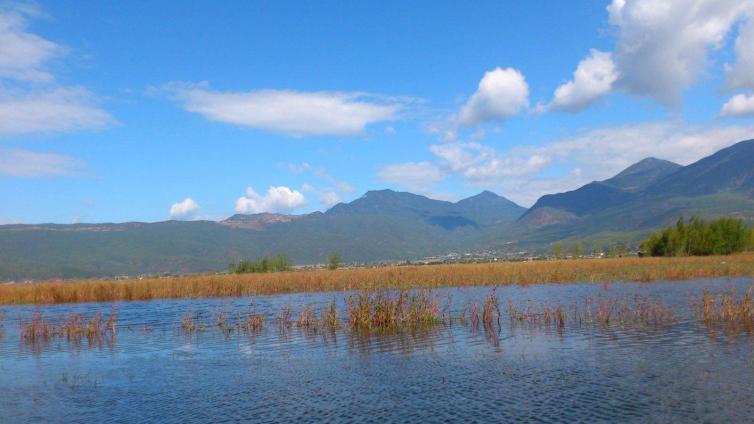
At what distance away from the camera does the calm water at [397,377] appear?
16.8 meters

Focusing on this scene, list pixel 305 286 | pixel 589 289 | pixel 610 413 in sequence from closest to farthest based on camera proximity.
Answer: pixel 610 413 < pixel 589 289 < pixel 305 286

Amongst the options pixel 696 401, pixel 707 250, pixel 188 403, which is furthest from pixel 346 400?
pixel 707 250

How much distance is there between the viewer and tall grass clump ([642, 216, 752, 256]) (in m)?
88.9

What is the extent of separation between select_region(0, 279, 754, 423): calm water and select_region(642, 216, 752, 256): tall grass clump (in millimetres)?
63366

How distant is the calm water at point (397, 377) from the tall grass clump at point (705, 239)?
63.4 meters

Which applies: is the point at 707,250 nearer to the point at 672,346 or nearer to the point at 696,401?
the point at 672,346

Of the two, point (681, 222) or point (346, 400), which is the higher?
point (681, 222)

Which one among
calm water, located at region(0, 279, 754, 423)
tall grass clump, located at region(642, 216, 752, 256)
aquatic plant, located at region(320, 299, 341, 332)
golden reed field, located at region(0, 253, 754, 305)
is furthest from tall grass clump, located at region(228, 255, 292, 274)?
calm water, located at region(0, 279, 754, 423)

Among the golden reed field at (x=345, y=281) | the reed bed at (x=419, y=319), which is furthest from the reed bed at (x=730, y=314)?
the golden reed field at (x=345, y=281)

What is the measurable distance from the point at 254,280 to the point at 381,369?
44616 mm

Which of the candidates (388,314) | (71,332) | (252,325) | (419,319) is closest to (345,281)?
(252,325)

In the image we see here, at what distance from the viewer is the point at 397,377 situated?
21266 mm

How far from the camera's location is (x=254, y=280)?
65312 millimetres

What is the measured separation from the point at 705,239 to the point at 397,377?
82.6m
